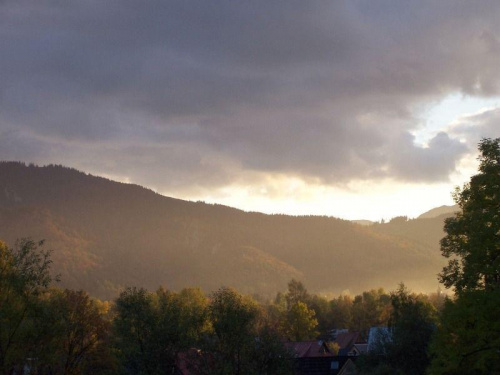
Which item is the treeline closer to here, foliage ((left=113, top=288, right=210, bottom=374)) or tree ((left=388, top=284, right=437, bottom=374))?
foliage ((left=113, top=288, right=210, bottom=374))

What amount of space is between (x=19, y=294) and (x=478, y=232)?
1324 inches

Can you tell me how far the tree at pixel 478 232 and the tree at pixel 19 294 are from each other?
98.0 ft

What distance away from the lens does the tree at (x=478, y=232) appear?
42.6m

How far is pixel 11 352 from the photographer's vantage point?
183ft

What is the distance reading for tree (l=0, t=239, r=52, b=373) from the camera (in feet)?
177

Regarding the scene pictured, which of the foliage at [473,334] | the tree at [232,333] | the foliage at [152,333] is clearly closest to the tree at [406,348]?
the tree at [232,333]

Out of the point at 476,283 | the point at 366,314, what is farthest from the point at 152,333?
the point at 366,314

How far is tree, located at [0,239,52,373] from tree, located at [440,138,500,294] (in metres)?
29.9

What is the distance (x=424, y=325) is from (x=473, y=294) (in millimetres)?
32208

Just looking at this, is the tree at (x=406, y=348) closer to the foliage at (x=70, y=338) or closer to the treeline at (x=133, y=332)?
the treeline at (x=133, y=332)

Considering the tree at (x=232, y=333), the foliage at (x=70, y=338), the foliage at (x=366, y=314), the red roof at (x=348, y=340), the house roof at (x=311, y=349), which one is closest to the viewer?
the foliage at (x=70, y=338)

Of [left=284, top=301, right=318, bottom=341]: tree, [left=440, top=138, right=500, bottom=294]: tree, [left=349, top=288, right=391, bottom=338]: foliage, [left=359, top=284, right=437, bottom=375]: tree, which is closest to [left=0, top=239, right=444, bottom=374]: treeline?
[left=359, top=284, right=437, bottom=375]: tree

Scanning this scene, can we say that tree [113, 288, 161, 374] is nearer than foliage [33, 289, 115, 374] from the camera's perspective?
No

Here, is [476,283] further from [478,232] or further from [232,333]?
[232,333]
